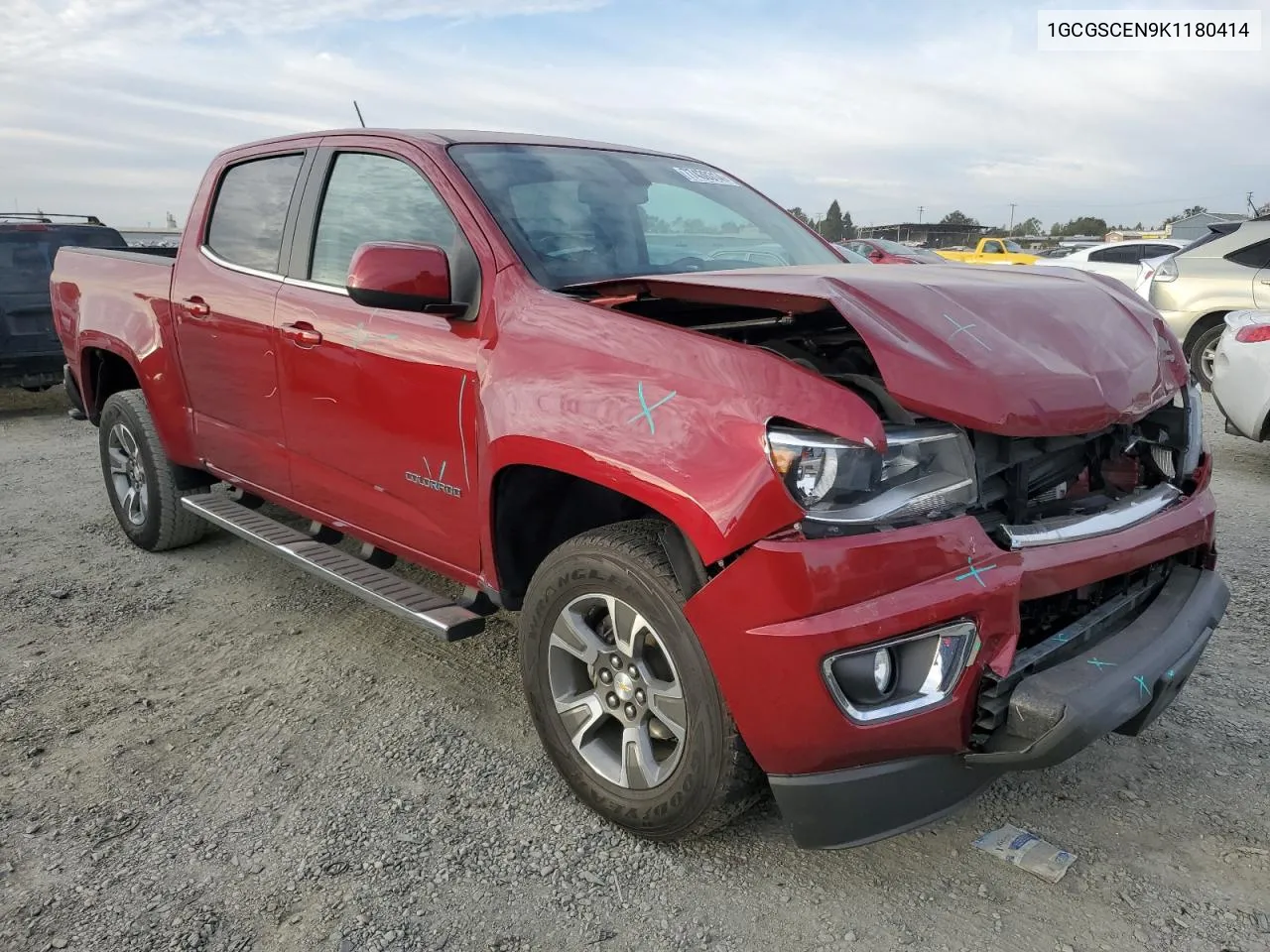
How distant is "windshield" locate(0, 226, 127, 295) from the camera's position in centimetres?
839

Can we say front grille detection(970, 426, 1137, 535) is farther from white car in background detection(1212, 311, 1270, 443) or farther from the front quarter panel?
white car in background detection(1212, 311, 1270, 443)

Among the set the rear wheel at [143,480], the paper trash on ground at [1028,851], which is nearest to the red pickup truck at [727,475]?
the paper trash on ground at [1028,851]

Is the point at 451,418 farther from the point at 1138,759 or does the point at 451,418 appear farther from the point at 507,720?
the point at 1138,759

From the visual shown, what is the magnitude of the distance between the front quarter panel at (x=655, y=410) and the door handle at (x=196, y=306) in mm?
1867

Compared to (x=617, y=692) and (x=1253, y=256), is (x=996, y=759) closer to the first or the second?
(x=617, y=692)

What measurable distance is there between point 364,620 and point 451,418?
1.53m

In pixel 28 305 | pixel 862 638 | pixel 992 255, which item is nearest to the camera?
pixel 862 638

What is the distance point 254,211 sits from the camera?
387 cm

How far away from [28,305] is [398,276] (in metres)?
7.58

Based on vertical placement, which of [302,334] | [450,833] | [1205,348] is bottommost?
[450,833]

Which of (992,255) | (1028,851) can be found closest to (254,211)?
(1028,851)

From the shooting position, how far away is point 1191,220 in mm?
40344

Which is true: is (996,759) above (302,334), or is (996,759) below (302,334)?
below

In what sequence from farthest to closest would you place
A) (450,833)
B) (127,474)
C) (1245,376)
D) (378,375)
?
1. (1245,376)
2. (127,474)
3. (378,375)
4. (450,833)
